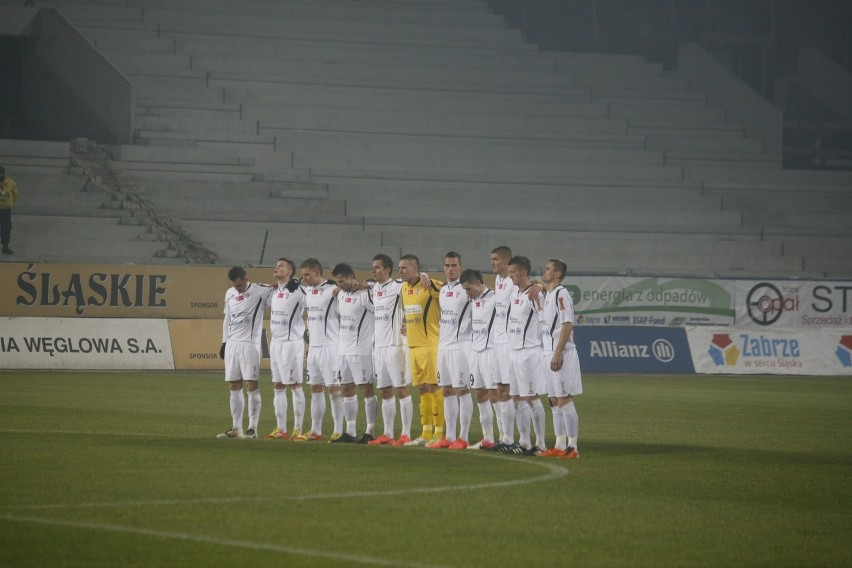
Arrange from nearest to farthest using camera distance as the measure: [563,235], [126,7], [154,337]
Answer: [154,337] < [563,235] < [126,7]

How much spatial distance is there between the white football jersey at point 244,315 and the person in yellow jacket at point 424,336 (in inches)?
82.5

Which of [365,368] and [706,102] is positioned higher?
[706,102]

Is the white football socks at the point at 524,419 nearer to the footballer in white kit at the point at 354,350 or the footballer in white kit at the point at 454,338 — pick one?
the footballer in white kit at the point at 454,338

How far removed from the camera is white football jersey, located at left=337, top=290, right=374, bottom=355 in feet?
55.5

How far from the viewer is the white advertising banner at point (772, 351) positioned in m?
32.9

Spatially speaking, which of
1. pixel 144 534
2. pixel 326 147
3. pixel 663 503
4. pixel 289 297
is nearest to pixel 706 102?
pixel 326 147

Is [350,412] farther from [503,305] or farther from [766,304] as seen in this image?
[766,304]

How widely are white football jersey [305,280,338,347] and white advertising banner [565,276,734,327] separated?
1776 cm

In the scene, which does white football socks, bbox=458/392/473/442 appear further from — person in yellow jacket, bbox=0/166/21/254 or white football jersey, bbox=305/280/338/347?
person in yellow jacket, bbox=0/166/21/254

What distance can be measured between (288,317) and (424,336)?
200cm

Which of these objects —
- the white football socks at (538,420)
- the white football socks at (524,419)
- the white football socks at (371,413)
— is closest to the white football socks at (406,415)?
the white football socks at (371,413)

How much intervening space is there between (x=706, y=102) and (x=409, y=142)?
11469mm

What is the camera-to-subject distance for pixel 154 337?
30.6 meters

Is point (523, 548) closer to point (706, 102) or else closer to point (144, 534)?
point (144, 534)
